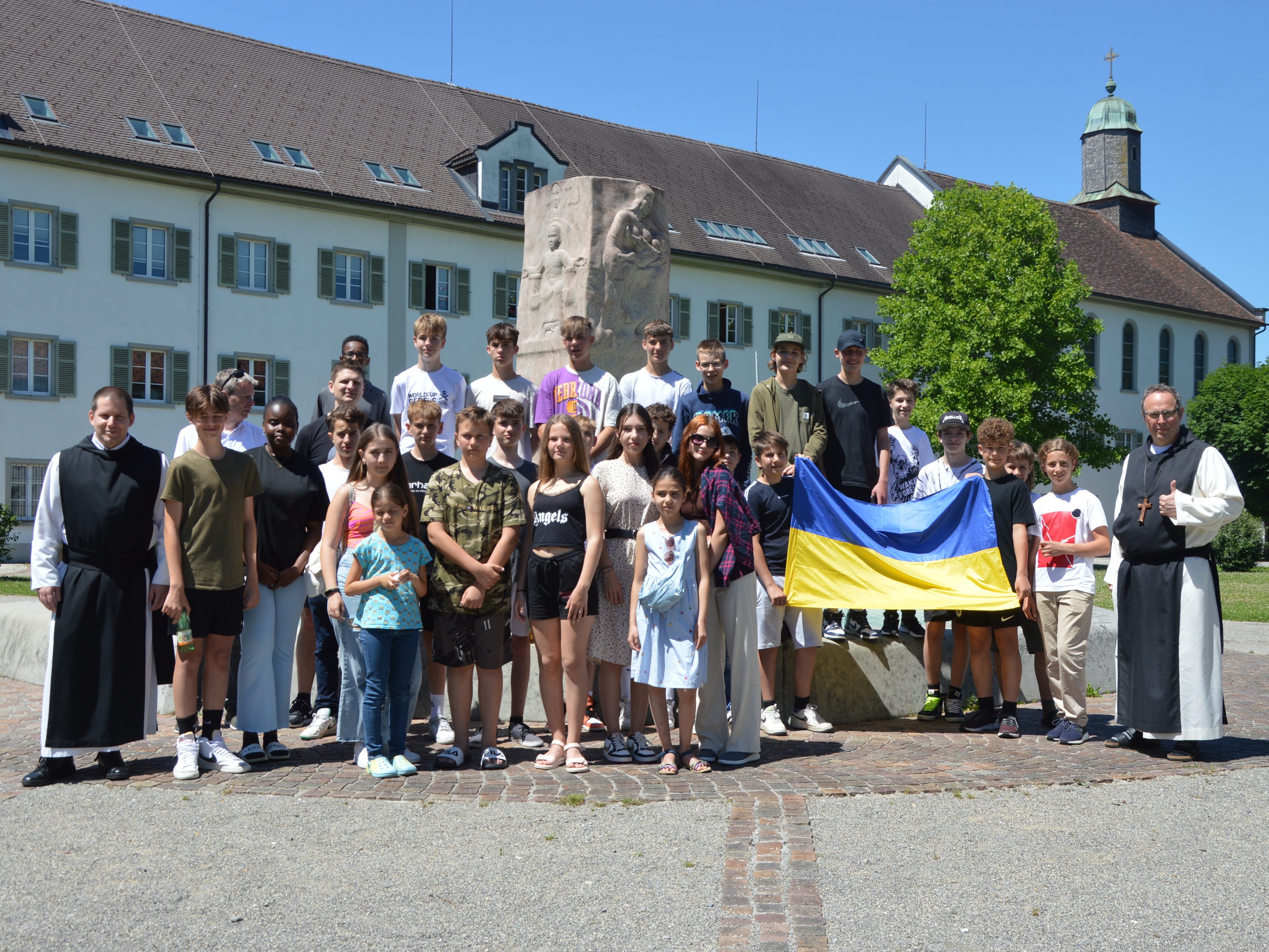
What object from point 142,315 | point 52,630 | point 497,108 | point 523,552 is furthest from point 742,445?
point 497,108

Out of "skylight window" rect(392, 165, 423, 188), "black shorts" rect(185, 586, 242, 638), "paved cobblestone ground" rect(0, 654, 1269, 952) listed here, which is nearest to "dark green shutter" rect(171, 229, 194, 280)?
"skylight window" rect(392, 165, 423, 188)

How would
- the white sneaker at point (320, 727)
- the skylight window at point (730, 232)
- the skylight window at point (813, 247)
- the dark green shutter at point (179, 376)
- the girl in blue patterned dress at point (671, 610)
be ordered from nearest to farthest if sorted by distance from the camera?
the girl in blue patterned dress at point (671, 610)
the white sneaker at point (320, 727)
the dark green shutter at point (179, 376)
the skylight window at point (730, 232)
the skylight window at point (813, 247)

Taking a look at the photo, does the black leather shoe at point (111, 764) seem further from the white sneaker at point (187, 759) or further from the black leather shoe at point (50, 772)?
the white sneaker at point (187, 759)

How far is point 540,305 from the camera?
11594 mm

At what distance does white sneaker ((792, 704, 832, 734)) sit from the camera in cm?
804

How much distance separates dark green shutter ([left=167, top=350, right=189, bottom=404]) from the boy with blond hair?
23.5m

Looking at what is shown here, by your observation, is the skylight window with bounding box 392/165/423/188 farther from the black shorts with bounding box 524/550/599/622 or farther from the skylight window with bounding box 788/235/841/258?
the black shorts with bounding box 524/550/599/622

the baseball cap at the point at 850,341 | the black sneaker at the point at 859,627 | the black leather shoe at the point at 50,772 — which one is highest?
the baseball cap at the point at 850,341

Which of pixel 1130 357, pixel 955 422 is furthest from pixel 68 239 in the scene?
pixel 1130 357

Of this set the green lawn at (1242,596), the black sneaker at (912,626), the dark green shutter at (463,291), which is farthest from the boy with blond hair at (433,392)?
the dark green shutter at (463,291)

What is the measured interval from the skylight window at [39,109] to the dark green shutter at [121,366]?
556 cm

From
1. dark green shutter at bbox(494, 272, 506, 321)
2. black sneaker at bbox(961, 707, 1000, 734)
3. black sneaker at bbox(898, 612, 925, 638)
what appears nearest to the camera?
black sneaker at bbox(961, 707, 1000, 734)

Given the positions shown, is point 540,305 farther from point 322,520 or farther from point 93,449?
point 93,449

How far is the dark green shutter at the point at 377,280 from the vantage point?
34.0 m
